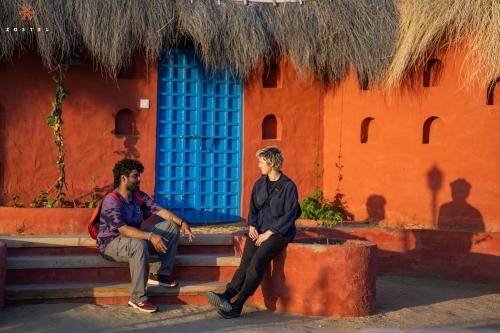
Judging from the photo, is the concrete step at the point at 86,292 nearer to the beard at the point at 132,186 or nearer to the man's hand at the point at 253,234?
the man's hand at the point at 253,234

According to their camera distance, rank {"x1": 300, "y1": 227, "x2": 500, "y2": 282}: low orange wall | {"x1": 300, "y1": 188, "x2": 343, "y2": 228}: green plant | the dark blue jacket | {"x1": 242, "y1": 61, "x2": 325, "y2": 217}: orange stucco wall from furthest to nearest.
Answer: {"x1": 242, "y1": 61, "x2": 325, "y2": 217}: orange stucco wall → {"x1": 300, "y1": 188, "x2": 343, "y2": 228}: green plant → {"x1": 300, "y1": 227, "x2": 500, "y2": 282}: low orange wall → the dark blue jacket

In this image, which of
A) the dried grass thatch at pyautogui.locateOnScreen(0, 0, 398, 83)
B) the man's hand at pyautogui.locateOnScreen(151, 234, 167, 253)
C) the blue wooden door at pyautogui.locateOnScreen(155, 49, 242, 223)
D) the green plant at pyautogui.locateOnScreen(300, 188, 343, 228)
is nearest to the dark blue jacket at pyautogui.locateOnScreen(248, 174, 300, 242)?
the man's hand at pyautogui.locateOnScreen(151, 234, 167, 253)

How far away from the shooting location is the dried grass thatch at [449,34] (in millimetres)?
8875

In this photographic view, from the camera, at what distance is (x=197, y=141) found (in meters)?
10.6

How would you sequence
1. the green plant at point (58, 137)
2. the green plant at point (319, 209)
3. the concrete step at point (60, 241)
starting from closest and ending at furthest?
the concrete step at point (60, 241), the green plant at point (58, 137), the green plant at point (319, 209)

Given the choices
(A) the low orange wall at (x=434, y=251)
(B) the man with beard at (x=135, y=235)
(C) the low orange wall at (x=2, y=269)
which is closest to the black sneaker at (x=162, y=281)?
(B) the man with beard at (x=135, y=235)

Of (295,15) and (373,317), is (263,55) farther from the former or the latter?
(373,317)

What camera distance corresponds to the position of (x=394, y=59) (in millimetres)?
9734

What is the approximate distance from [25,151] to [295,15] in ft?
12.9

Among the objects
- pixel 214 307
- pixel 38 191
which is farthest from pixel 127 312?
pixel 38 191

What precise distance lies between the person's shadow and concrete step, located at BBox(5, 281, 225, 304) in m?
3.68

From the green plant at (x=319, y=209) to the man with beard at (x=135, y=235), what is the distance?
3079 mm

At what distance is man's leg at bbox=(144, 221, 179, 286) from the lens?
7.09m

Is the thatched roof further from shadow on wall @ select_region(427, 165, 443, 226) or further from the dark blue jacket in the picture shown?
the dark blue jacket
